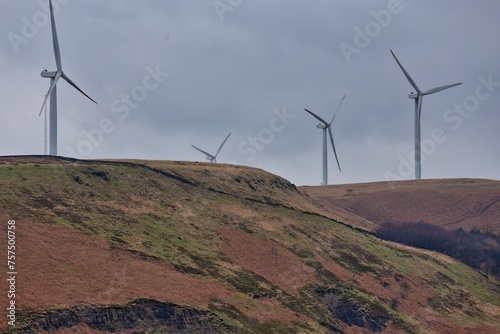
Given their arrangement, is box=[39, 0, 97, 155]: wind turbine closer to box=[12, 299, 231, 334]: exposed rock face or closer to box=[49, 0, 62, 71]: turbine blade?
box=[49, 0, 62, 71]: turbine blade

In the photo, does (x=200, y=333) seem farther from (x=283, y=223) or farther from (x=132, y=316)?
(x=283, y=223)

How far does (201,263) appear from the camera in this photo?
116m

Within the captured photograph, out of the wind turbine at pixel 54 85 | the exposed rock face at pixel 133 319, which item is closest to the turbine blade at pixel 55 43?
the wind turbine at pixel 54 85

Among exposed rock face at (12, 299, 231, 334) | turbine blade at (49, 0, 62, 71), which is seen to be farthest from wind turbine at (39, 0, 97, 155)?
exposed rock face at (12, 299, 231, 334)

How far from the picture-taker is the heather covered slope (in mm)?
94875

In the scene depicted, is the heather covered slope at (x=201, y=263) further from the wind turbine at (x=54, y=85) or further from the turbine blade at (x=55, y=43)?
the turbine blade at (x=55, y=43)

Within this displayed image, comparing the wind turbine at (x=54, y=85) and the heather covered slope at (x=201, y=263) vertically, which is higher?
the wind turbine at (x=54, y=85)

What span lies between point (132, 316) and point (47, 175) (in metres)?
41.2

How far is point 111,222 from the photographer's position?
389ft

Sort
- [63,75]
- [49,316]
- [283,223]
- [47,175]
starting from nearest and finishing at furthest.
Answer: [49,316] < [47,175] < [63,75] < [283,223]

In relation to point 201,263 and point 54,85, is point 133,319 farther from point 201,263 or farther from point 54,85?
point 54,85

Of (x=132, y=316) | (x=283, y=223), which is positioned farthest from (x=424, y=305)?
(x=132, y=316)

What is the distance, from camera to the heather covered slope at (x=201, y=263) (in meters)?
94.9

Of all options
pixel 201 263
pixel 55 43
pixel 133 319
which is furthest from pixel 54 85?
pixel 133 319
